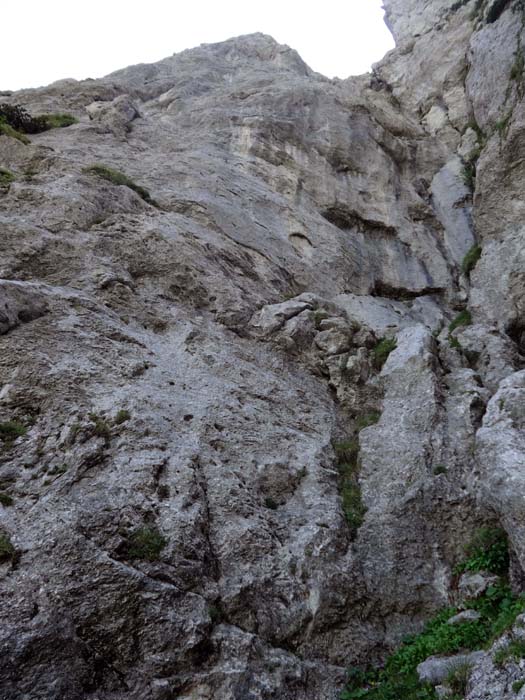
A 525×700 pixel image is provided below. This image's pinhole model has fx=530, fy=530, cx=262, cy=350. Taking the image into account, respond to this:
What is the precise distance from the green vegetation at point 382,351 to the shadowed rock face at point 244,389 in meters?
0.28

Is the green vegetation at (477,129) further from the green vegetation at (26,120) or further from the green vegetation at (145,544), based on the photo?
the green vegetation at (145,544)

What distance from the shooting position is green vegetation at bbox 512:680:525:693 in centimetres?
778

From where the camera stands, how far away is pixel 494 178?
25.8 m

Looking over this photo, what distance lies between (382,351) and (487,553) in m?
8.79

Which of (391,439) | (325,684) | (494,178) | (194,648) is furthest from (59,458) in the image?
(494,178)

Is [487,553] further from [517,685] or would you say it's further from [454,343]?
[454,343]

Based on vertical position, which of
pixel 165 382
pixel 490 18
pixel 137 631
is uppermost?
pixel 490 18

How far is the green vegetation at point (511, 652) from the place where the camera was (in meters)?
8.42

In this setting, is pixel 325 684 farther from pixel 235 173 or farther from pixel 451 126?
pixel 451 126

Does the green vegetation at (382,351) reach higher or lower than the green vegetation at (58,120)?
lower

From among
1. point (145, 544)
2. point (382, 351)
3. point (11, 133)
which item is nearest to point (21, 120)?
point (11, 133)

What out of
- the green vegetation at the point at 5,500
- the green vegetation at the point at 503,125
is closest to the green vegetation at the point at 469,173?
the green vegetation at the point at 503,125

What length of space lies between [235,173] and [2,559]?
23.9 metres

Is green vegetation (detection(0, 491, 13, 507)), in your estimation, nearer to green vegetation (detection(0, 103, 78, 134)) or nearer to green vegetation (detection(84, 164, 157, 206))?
green vegetation (detection(84, 164, 157, 206))
